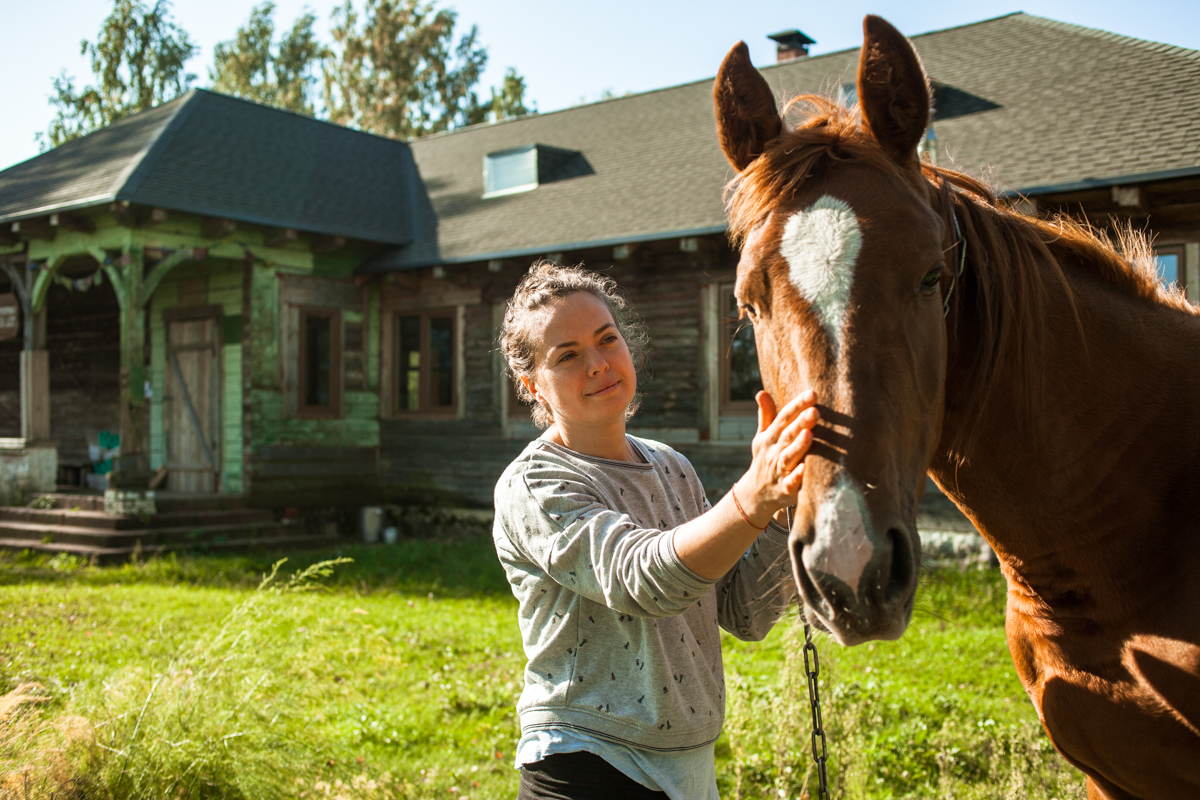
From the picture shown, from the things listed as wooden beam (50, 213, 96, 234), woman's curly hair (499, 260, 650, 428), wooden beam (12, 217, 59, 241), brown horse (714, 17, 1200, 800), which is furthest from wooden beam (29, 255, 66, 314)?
brown horse (714, 17, 1200, 800)

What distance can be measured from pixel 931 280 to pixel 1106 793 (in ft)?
4.61

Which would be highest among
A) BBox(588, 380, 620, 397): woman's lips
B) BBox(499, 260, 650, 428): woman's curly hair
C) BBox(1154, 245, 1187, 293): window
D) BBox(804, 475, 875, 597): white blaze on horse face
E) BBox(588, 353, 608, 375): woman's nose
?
BBox(1154, 245, 1187, 293): window

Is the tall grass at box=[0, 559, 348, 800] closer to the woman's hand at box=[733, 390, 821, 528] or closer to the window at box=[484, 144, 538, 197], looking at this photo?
the woman's hand at box=[733, 390, 821, 528]

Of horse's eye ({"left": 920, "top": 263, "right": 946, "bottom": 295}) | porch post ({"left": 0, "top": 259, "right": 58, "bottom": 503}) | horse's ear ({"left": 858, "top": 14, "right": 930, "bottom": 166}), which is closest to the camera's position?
horse's eye ({"left": 920, "top": 263, "right": 946, "bottom": 295})

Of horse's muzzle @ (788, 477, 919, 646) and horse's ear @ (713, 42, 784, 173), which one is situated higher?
horse's ear @ (713, 42, 784, 173)

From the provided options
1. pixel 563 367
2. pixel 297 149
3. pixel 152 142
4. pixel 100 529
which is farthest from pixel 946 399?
pixel 297 149

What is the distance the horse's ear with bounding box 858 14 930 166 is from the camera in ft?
5.69

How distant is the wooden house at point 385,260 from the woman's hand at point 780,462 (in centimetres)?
838

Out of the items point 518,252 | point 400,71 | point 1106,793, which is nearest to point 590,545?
point 1106,793

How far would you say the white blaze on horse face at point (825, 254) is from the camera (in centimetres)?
151

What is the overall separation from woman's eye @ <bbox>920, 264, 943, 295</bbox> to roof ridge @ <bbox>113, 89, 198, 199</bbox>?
36.7 feet

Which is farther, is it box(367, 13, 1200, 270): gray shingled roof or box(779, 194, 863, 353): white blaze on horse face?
box(367, 13, 1200, 270): gray shingled roof

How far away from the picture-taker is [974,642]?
21.3ft

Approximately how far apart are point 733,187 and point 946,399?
2.17ft
